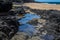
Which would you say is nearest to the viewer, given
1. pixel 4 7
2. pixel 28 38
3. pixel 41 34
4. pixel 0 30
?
pixel 0 30

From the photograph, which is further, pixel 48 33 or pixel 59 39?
pixel 48 33

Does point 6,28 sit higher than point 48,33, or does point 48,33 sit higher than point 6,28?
point 6,28

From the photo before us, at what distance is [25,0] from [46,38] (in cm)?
4154

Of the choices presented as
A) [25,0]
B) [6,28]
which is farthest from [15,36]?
[25,0]

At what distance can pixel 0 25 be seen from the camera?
516 inches

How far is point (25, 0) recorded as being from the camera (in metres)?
53.9

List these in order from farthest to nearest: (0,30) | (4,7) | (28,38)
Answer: (4,7), (28,38), (0,30)

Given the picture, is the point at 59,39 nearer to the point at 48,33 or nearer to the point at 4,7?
the point at 48,33

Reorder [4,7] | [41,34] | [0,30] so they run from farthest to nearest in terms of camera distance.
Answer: [4,7], [41,34], [0,30]

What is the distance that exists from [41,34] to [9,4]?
41.4ft

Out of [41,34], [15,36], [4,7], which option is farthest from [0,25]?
[4,7]

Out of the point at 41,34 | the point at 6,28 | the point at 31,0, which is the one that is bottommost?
the point at 31,0

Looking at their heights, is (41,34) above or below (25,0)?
above

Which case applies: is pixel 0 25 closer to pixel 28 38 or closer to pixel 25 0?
pixel 28 38
